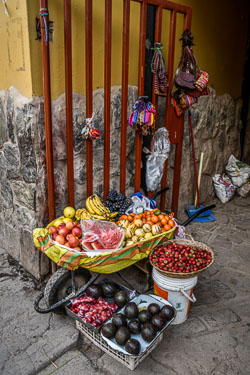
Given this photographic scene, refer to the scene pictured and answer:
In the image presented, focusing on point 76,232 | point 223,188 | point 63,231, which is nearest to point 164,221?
point 76,232

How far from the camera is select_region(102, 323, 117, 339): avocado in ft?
7.53

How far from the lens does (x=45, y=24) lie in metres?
2.61

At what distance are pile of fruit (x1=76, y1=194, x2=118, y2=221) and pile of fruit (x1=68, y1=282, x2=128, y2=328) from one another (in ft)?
2.12

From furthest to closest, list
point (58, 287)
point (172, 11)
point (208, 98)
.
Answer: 1. point (208, 98)
2. point (172, 11)
3. point (58, 287)

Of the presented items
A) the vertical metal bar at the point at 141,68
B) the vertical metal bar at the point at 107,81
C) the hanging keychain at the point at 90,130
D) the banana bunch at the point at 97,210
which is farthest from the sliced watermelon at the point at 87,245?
the vertical metal bar at the point at 141,68

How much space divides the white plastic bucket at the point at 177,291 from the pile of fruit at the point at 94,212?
0.74 m

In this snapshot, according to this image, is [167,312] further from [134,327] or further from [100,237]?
[100,237]

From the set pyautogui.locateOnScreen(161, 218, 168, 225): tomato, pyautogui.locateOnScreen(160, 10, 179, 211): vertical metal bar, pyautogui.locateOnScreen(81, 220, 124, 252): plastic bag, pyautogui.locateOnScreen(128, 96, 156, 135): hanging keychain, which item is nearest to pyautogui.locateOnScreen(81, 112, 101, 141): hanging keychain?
pyautogui.locateOnScreen(128, 96, 156, 135): hanging keychain

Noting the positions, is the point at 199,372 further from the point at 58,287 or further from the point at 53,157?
the point at 53,157

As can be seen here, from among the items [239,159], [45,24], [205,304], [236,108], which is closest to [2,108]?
[45,24]

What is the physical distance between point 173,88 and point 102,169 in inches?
61.3

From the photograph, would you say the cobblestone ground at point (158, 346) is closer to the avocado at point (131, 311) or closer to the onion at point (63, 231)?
the avocado at point (131, 311)

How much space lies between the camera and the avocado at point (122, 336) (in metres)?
2.25

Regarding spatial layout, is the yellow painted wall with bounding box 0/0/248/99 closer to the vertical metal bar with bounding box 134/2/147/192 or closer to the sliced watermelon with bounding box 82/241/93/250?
the vertical metal bar with bounding box 134/2/147/192
